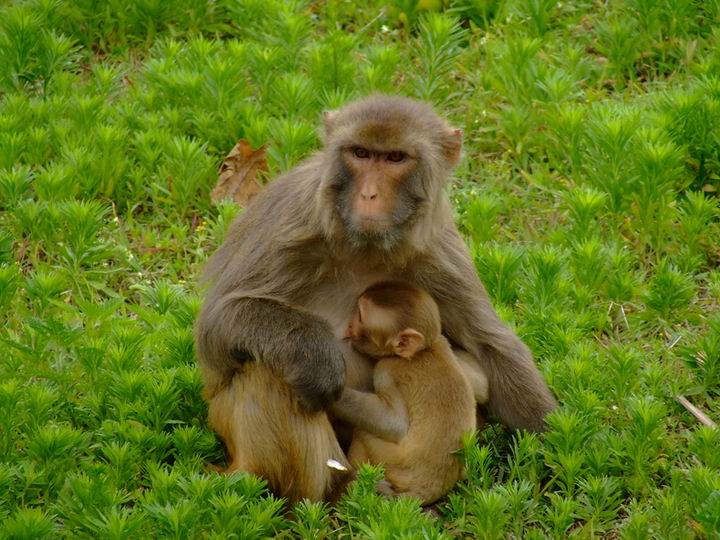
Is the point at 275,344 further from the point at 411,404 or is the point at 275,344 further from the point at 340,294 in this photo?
the point at 411,404

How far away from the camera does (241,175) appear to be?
400 inches

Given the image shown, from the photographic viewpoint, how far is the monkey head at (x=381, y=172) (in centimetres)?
704

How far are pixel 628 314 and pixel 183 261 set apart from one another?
298cm

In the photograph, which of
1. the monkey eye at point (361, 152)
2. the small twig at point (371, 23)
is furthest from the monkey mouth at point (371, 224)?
the small twig at point (371, 23)

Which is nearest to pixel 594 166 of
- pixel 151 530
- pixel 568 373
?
pixel 568 373

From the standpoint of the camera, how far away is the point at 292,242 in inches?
292

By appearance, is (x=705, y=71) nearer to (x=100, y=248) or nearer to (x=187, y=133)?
(x=187, y=133)

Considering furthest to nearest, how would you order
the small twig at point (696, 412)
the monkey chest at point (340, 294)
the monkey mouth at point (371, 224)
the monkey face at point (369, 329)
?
the small twig at point (696, 412), the monkey chest at point (340, 294), the monkey face at point (369, 329), the monkey mouth at point (371, 224)

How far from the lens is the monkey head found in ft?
23.1

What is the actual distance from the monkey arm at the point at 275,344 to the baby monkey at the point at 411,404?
0.22 metres

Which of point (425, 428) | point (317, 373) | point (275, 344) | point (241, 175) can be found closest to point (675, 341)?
point (425, 428)

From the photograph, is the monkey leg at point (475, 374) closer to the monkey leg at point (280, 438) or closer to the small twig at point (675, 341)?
the monkey leg at point (280, 438)

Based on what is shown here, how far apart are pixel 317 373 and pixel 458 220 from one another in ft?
9.92

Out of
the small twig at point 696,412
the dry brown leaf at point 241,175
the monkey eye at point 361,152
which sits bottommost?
the dry brown leaf at point 241,175
